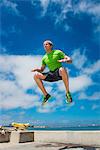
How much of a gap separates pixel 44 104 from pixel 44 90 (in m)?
0.53

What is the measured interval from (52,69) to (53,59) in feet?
1.13

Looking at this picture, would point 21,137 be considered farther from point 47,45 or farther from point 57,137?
point 47,45

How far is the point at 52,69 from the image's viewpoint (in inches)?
432

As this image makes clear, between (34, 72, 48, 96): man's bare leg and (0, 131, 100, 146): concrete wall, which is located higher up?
(34, 72, 48, 96): man's bare leg

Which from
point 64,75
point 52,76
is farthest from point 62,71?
point 52,76

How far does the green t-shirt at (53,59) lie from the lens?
428 inches

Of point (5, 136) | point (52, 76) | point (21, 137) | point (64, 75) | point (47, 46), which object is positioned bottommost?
point (21, 137)

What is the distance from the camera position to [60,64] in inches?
427

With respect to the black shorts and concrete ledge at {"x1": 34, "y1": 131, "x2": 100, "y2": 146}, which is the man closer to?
the black shorts

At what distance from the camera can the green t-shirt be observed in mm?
10867

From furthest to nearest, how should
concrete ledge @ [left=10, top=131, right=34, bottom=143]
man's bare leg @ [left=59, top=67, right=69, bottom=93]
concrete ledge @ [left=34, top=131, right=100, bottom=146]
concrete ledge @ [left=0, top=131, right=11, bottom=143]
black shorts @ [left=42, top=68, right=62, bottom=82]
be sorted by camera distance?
concrete ledge @ [left=0, top=131, right=11, bottom=143] < concrete ledge @ [left=10, top=131, right=34, bottom=143] < black shorts @ [left=42, top=68, right=62, bottom=82] < man's bare leg @ [left=59, top=67, right=69, bottom=93] < concrete ledge @ [left=34, top=131, right=100, bottom=146]

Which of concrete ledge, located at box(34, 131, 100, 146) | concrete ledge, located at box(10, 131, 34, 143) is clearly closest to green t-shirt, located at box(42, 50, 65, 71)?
concrete ledge, located at box(34, 131, 100, 146)

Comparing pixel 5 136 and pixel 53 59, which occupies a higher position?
pixel 53 59

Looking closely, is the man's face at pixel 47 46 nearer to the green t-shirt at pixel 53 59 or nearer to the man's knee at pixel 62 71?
the green t-shirt at pixel 53 59
